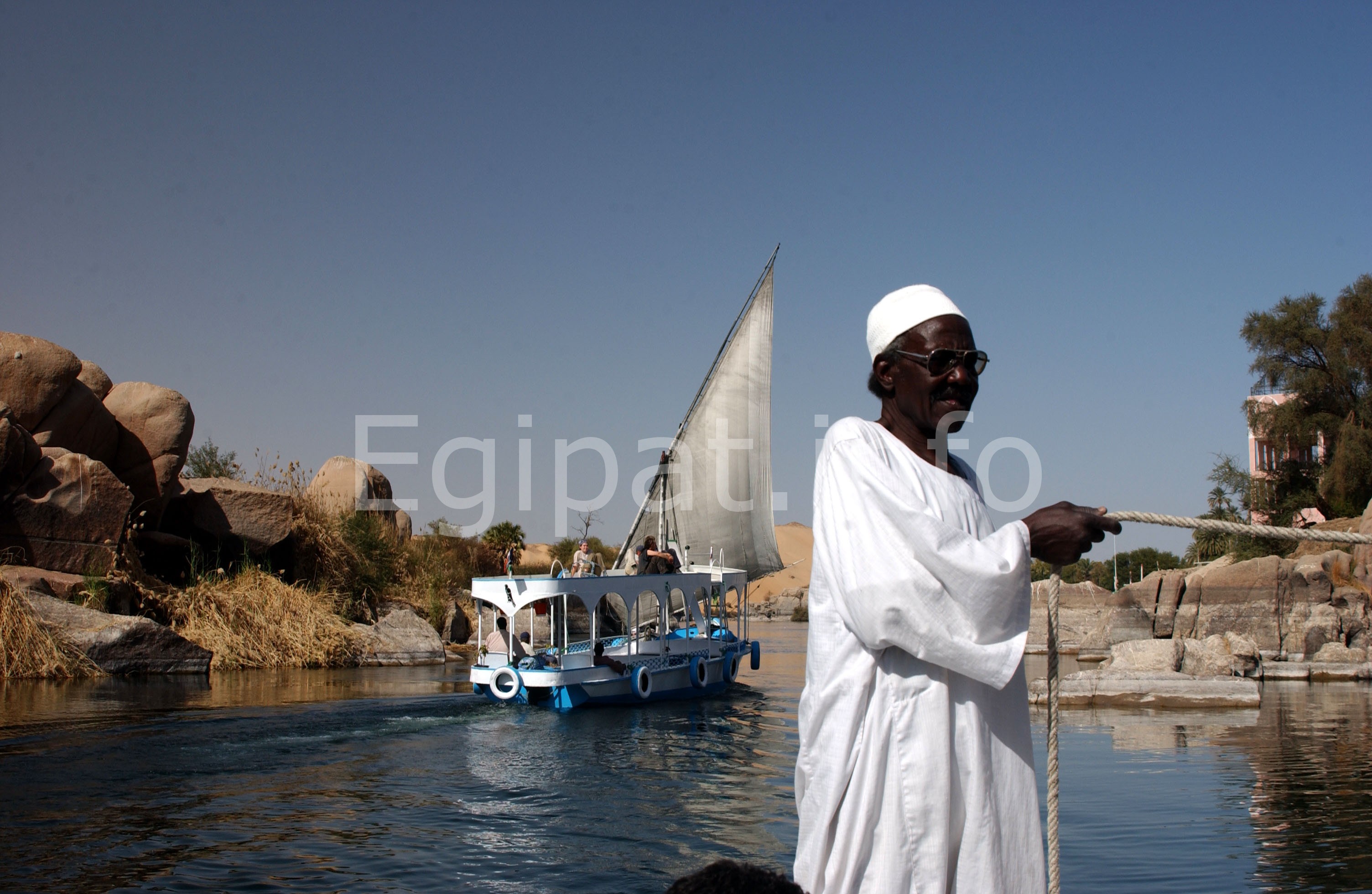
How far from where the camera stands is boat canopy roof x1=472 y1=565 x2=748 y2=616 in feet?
58.4

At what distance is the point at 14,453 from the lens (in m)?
18.7

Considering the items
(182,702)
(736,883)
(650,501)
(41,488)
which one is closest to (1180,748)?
(736,883)

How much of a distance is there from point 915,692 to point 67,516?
21.3m

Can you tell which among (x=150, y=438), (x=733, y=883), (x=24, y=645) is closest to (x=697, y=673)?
(x=24, y=645)

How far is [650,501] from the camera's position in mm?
27125

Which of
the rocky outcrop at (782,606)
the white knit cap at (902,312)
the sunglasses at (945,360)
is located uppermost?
the white knit cap at (902,312)

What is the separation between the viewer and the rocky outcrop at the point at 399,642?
973 inches

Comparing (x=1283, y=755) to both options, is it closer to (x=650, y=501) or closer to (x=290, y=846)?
(x=290, y=846)

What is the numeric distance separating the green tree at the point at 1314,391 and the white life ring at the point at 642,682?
2290 cm

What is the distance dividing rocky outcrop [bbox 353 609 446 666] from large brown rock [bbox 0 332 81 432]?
26.2 ft

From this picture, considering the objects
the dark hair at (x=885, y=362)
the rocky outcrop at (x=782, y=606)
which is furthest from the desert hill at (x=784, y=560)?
the dark hair at (x=885, y=362)

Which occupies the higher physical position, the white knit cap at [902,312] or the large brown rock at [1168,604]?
the white knit cap at [902,312]

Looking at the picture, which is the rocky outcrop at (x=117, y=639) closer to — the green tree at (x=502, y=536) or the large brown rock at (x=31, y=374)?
the large brown rock at (x=31, y=374)

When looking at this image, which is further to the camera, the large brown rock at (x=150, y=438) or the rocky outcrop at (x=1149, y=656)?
the large brown rock at (x=150, y=438)
